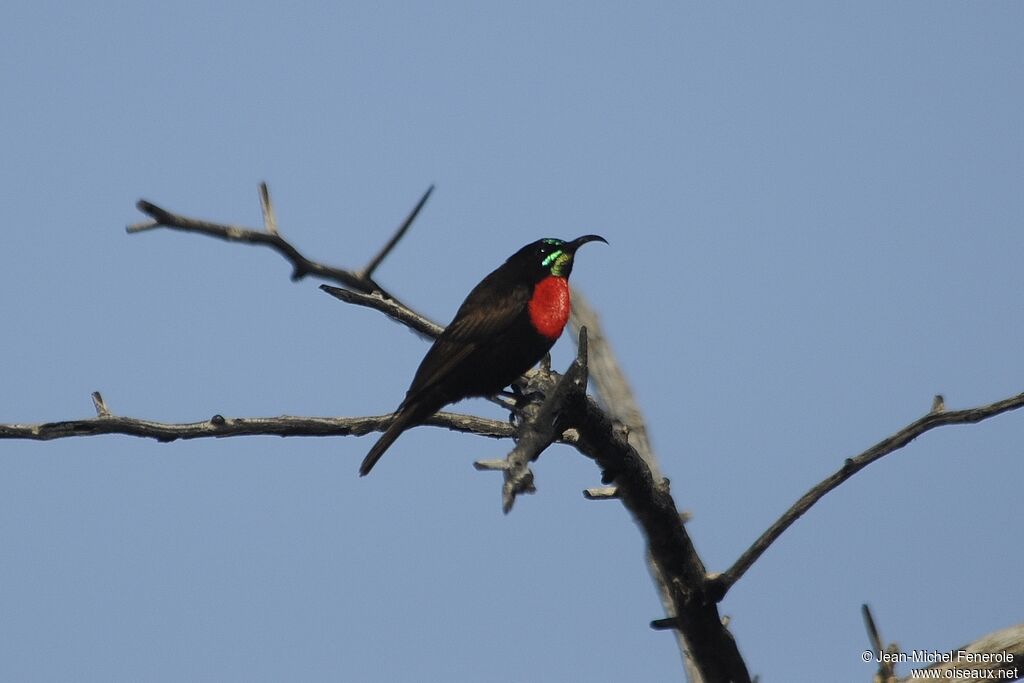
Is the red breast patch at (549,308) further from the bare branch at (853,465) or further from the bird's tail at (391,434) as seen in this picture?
the bare branch at (853,465)

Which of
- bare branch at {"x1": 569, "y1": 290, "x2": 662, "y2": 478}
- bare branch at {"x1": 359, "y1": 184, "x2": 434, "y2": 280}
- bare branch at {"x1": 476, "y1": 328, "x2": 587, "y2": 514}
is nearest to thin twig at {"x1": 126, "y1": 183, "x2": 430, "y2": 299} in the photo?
bare branch at {"x1": 359, "y1": 184, "x2": 434, "y2": 280}

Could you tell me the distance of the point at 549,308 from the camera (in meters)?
6.29

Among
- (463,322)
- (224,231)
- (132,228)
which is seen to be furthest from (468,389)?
(132,228)

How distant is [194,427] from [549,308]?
6.22 ft

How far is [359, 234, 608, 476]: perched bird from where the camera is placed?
20.1 ft

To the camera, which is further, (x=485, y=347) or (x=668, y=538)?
(x=485, y=347)

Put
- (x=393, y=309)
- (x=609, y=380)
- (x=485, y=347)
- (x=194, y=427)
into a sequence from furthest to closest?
(x=609, y=380) < (x=393, y=309) < (x=485, y=347) < (x=194, y=427)

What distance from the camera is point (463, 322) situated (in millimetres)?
6246

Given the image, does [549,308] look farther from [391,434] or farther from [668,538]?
[668,538]

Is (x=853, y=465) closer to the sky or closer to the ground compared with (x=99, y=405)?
closer to the ground

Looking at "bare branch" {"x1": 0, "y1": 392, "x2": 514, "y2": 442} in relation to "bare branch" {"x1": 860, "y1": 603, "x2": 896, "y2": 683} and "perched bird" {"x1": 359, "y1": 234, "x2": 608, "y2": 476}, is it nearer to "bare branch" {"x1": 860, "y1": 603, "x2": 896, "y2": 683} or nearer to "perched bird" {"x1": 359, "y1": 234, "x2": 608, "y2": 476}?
"perched bird" {"x1": 359, "y1": 234, "x2": 608, "y2": 476}

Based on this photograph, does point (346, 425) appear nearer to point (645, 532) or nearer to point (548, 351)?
point (548, 351)

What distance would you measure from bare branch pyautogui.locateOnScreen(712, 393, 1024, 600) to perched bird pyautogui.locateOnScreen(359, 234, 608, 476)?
5.02 ft

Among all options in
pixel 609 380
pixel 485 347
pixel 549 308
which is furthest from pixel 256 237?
pixel 609 380
